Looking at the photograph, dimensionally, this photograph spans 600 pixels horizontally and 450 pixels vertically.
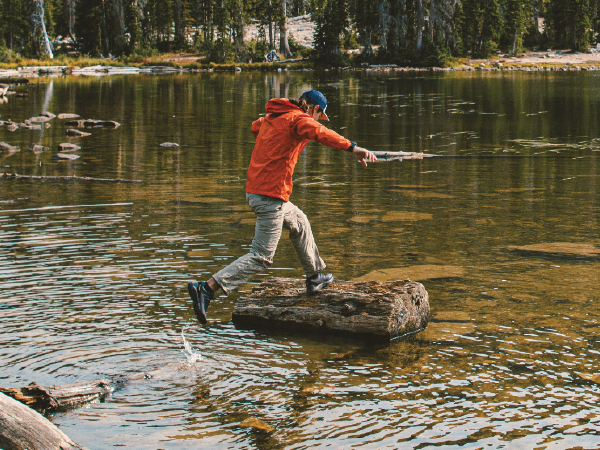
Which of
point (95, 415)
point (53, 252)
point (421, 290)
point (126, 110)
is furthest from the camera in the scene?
point (126, 110)

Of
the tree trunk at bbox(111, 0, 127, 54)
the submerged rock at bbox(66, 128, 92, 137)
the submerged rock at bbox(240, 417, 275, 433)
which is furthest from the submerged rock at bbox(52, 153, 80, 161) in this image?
the tree trunk at bbox(111, 0, 127, 54)

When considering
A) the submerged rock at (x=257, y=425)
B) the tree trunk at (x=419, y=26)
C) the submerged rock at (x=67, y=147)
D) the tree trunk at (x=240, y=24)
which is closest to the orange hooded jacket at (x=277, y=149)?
the submerged rock at (x=257, y=425)

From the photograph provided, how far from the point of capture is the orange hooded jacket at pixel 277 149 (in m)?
6.46

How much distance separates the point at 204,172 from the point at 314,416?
43.1 feet

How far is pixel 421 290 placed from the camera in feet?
24.0

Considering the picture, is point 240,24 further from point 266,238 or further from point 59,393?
point 59,393

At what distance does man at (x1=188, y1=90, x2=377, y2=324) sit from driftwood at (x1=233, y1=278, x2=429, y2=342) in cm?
50

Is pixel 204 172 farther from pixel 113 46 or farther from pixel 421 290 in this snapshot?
pixel 113 46

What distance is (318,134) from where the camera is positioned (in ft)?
20.2

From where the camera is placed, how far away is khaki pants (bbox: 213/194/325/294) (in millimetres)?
6676

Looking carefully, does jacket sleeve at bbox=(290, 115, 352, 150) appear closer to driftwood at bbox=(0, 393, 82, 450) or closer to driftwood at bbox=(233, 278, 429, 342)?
driftwood at bbox=(233, 278, 429, 342)

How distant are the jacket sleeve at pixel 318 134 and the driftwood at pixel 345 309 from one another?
5.72 ft

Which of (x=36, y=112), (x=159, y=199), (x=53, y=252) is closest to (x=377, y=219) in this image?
(x=159, y=199)

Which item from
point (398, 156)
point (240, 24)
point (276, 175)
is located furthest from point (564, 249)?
point (240, 24)
